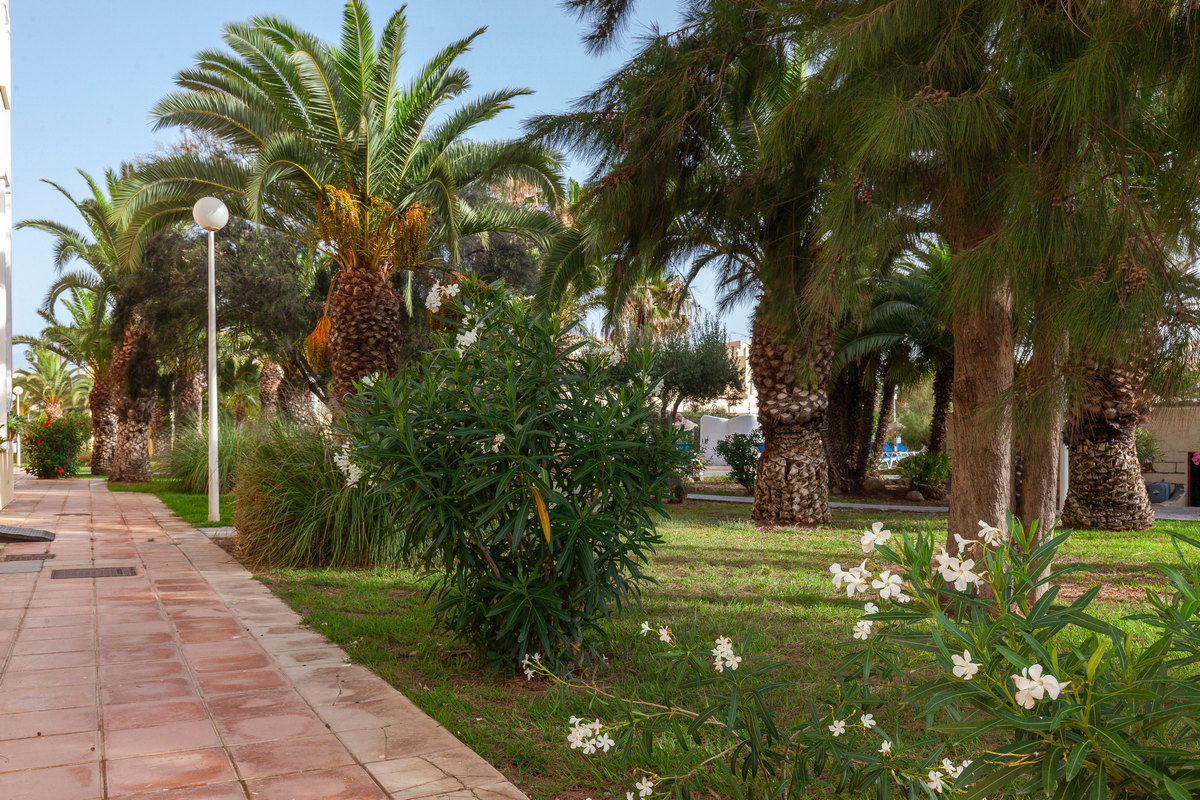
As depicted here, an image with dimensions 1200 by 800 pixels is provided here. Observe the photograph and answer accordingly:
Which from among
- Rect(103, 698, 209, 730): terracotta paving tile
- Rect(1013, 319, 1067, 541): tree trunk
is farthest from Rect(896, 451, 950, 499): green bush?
Rect(103, 698, 209, 730): terracotta paving tile

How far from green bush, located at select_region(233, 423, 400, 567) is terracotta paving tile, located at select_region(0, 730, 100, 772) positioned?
4.49 m

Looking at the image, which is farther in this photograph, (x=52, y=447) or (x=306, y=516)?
(x=52, y=447)

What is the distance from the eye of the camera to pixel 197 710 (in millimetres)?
4051

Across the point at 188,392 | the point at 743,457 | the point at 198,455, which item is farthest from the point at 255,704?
the point at 188,392

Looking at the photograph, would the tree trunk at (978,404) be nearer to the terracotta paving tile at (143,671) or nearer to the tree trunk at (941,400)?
the terracotta paving tile at (143,671)

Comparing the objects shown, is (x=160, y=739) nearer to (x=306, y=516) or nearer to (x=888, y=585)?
(x=888, y=585)

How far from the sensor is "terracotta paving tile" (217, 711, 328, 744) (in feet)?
12.1

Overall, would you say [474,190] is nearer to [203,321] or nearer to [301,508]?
[203,321]

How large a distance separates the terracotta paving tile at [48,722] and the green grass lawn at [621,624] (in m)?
1.42

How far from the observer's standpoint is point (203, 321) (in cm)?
2005

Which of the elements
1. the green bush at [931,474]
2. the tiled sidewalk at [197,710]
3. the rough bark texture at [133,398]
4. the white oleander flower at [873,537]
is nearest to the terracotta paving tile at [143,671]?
the tiled sidewalk at [197,710]

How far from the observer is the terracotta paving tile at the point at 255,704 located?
4012 mm

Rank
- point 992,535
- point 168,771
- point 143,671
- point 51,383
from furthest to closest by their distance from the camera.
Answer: point 51,383 < point 143,671 < point 168,771 < point 992,535

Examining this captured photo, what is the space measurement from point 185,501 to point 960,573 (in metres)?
17.2
